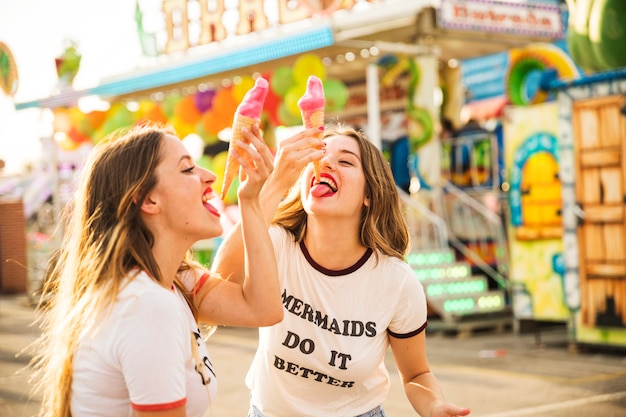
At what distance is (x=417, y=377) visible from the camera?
3088 millimetres

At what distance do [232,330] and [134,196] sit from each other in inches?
394

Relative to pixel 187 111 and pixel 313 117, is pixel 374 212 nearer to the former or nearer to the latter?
pixel 313 117

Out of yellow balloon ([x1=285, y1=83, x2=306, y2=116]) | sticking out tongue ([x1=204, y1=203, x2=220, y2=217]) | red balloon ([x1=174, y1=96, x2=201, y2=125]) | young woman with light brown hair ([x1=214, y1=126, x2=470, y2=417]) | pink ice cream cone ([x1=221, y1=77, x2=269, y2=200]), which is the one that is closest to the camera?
sticking out tongue ([x1=204, y1=203, x2=220, y2=217])

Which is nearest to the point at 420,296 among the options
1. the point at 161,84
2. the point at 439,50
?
the point at 439,50

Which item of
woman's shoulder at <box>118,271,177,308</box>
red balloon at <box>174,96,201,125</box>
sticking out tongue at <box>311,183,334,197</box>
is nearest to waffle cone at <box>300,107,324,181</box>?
sticking out tongue at <box>311,183,334,197</box>

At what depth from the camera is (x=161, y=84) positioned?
16.5 meters

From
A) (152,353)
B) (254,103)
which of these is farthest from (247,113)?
(152,353)

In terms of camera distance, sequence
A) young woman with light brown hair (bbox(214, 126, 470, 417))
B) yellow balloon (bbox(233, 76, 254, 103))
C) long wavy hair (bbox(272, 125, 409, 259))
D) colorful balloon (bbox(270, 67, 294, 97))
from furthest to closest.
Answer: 1. yellow balloon (bbox(233, 76, 254, 103))
2. colorful balloon (bbox(270, 67, 294, 97))
3. long wavy hair (bbox(272, 125, 409, 259))
4. young woman with light brown hair (bbox(214, 126, 470, 417))

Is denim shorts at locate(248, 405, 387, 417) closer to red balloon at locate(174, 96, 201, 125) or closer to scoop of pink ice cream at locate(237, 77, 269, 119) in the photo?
scoop of pink ice cream at locate(237, 77, 269, 119)

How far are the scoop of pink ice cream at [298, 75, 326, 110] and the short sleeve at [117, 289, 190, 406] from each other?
986mm

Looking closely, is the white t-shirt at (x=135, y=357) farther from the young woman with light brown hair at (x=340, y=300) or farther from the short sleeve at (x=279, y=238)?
the short sleeve at (x=279, y=238)

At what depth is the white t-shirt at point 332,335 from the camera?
2.93 meters

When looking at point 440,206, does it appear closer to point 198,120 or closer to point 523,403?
point 198,120

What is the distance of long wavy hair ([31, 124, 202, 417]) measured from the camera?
2.09 metres
